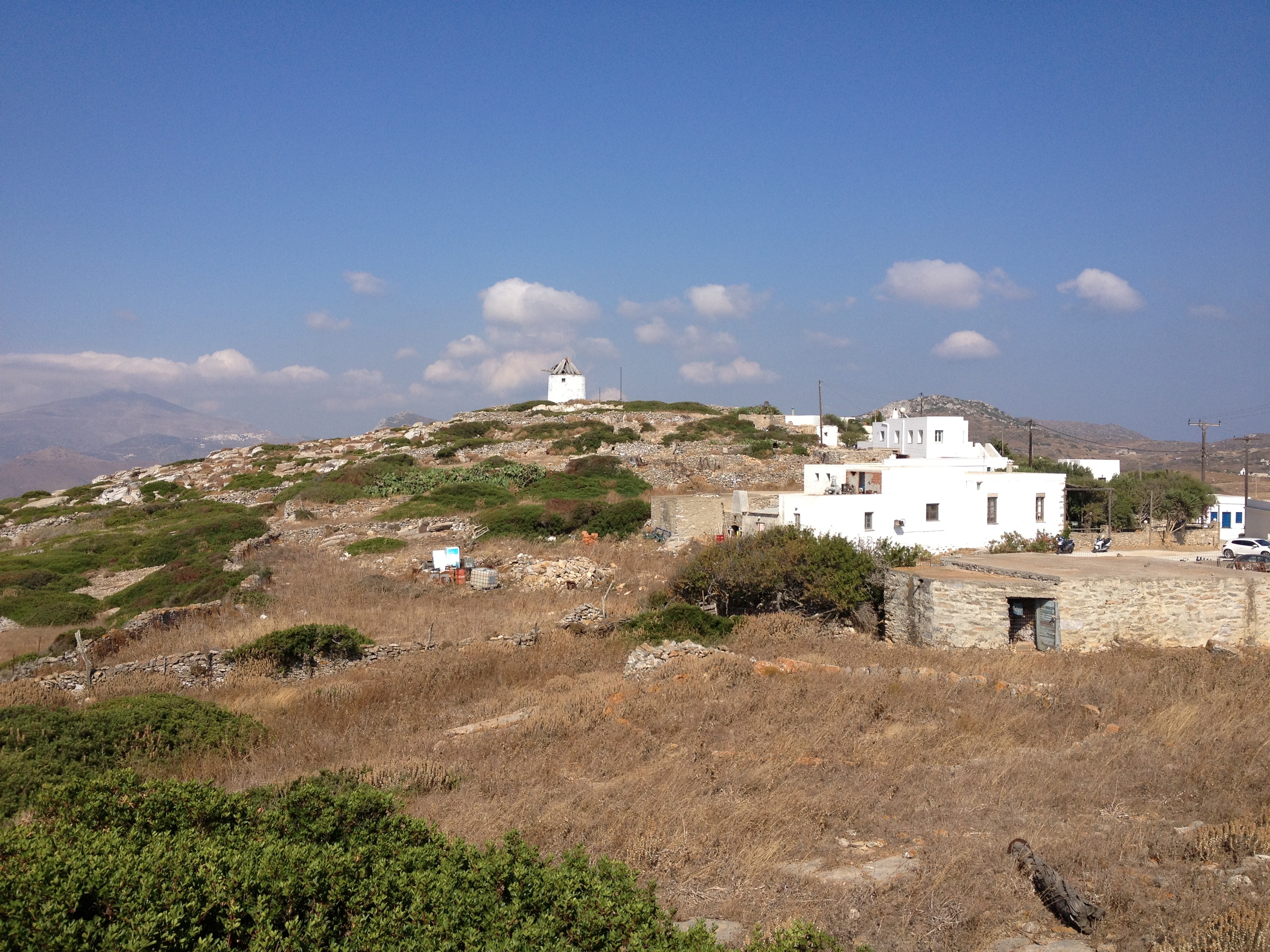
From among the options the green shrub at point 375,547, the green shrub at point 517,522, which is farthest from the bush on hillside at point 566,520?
the green shrub at point 375,547

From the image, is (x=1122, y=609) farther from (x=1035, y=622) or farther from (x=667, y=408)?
(x=667, y=408)

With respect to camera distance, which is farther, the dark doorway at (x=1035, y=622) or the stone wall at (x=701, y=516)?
the stone wall at (x=701, y=516)

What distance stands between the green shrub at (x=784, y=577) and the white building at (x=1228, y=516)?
25.4m

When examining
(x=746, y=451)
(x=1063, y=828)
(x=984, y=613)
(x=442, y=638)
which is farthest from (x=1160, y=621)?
(x=746, y=451)

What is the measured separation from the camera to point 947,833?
6.60 metres

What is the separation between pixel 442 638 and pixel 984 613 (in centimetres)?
1083

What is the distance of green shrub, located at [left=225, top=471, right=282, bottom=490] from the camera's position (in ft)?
150

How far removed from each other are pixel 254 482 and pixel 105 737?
41.7 m

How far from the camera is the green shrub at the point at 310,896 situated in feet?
13.5

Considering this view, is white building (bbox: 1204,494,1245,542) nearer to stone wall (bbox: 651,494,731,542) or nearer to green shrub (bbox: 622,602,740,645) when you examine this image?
stone wall (bbox: 651,494,731,542)

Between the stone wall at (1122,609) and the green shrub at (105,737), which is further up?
the stone wall at (1122,609)

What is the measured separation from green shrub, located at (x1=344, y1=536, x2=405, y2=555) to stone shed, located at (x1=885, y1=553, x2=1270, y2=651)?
56.8ft

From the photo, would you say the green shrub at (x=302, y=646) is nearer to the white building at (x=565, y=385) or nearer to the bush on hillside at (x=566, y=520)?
the bush on hillside at (x=566, y=520)

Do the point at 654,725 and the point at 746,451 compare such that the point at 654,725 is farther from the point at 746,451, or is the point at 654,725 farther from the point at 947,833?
the point at 746,451
